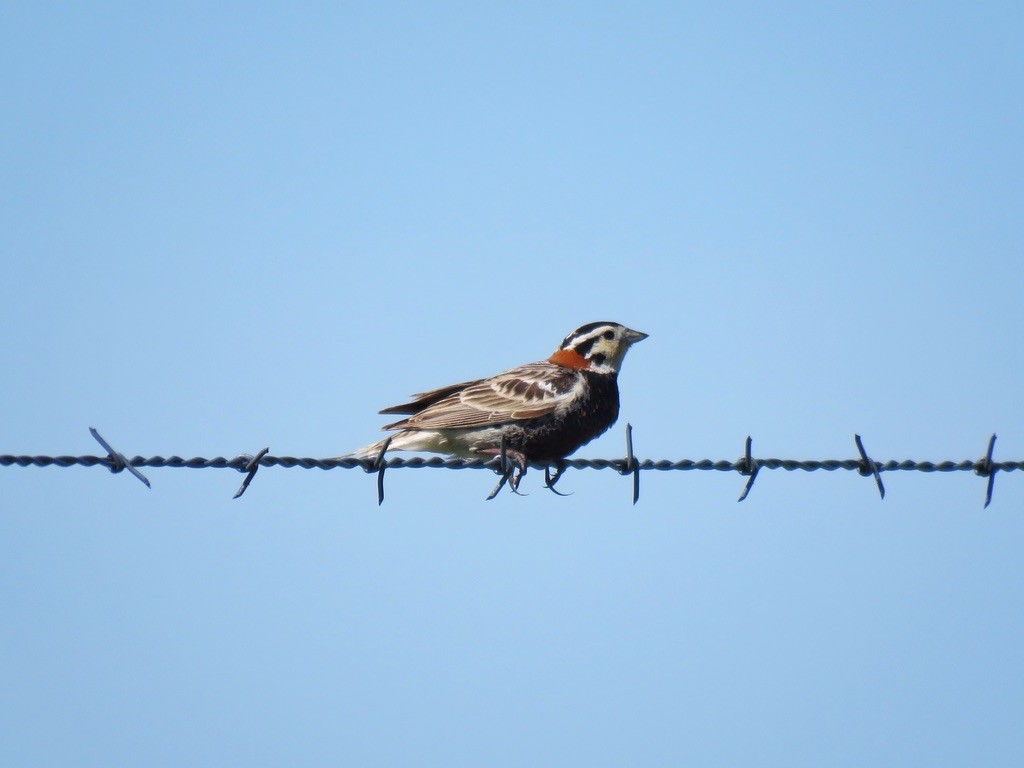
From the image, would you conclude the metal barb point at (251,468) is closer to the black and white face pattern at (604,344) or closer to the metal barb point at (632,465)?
the metal barb point at (632,465)

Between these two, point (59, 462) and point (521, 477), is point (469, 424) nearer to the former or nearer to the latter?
point (521, 477)

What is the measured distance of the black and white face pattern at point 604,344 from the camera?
1121 centimetres

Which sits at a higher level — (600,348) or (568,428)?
(600,348)

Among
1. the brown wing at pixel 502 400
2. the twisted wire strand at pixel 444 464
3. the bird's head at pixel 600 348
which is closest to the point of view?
the twisted wire strand at pixel 444 464

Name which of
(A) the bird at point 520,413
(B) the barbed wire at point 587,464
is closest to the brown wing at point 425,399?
(A) the bird at point 520,413

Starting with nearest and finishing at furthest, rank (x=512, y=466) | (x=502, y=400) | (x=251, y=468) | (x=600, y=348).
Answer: (x=251, y=468)
(x=512, y=466)
(x=502, y=400)
(x=600, y=348)

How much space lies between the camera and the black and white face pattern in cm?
1121

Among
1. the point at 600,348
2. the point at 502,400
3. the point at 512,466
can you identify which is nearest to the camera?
the point at 512,466

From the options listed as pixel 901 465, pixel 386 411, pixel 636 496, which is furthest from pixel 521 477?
pixel 901 465

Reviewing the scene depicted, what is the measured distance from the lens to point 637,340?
37.3 ft

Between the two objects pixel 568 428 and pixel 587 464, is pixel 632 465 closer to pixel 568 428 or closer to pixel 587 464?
pixel 587 464

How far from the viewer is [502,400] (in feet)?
34.2

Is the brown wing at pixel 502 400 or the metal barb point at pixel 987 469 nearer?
the metal barb point at pixel 987 469

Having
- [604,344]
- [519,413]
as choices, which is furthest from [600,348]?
[519,413]
